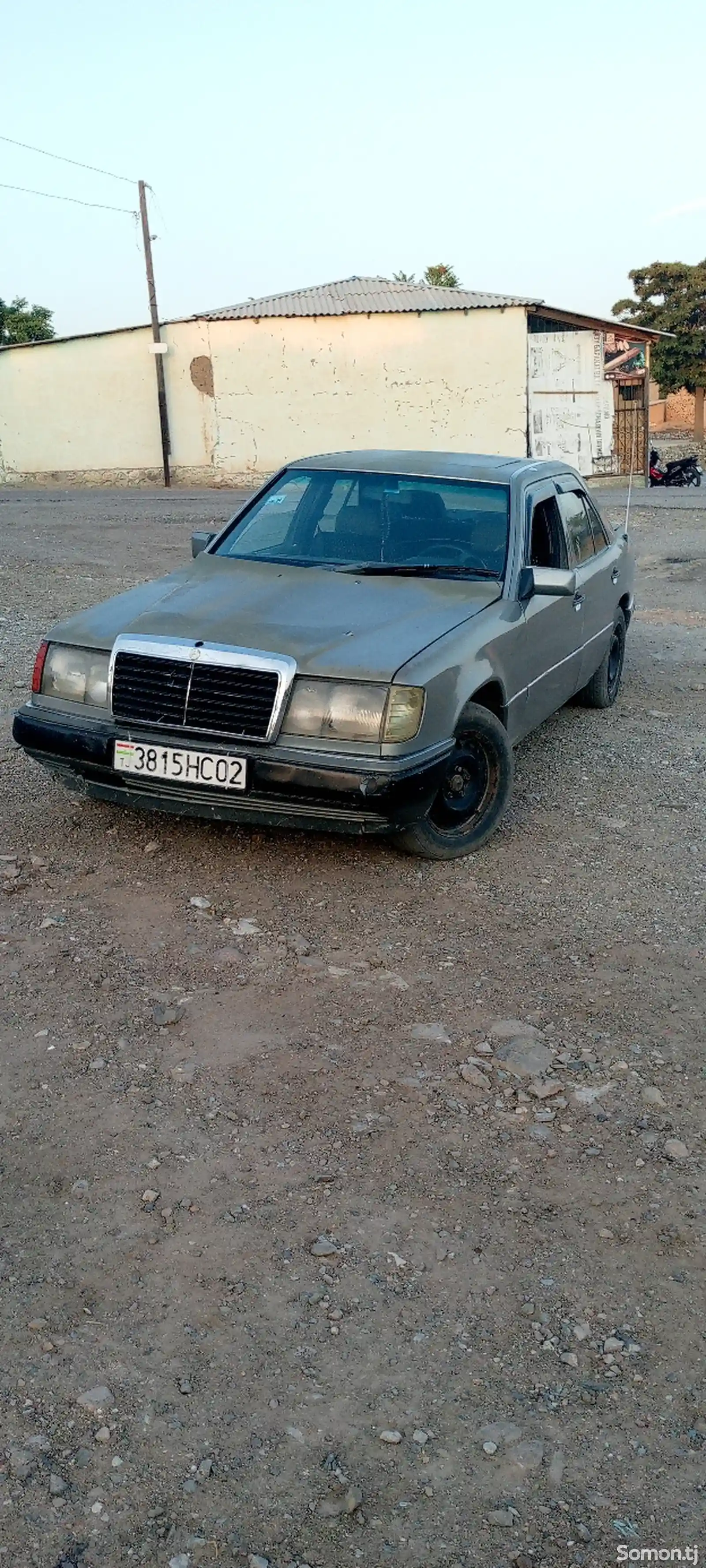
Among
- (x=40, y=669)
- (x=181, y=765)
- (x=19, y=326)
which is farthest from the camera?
(x=19, y=326)

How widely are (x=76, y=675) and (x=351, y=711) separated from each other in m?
1.12

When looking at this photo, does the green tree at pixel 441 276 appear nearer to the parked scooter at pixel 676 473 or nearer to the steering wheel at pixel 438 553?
the parked scooter at pixel 676 473

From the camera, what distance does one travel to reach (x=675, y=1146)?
3.13 metres

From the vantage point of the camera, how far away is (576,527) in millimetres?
6625

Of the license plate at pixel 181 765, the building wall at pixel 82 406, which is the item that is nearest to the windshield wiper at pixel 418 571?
the license plate at pixel 181 765

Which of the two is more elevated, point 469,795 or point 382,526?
point 382,526

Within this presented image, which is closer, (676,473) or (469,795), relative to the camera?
(469,795)

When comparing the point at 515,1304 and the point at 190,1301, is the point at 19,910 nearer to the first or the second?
the point at 190,1301

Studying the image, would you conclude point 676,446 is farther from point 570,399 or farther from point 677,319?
point 570,399

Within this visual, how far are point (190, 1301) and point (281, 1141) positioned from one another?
588 millimetres

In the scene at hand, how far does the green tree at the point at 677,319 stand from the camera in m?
47.9

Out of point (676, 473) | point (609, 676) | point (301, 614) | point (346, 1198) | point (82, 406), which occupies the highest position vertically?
point (82, 406)

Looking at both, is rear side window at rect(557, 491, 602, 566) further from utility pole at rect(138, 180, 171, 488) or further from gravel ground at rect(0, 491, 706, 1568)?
utility pole at rect(138, 180, 171, 488)

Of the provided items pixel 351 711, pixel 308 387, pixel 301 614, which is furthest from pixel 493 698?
→ pixel 308 387
